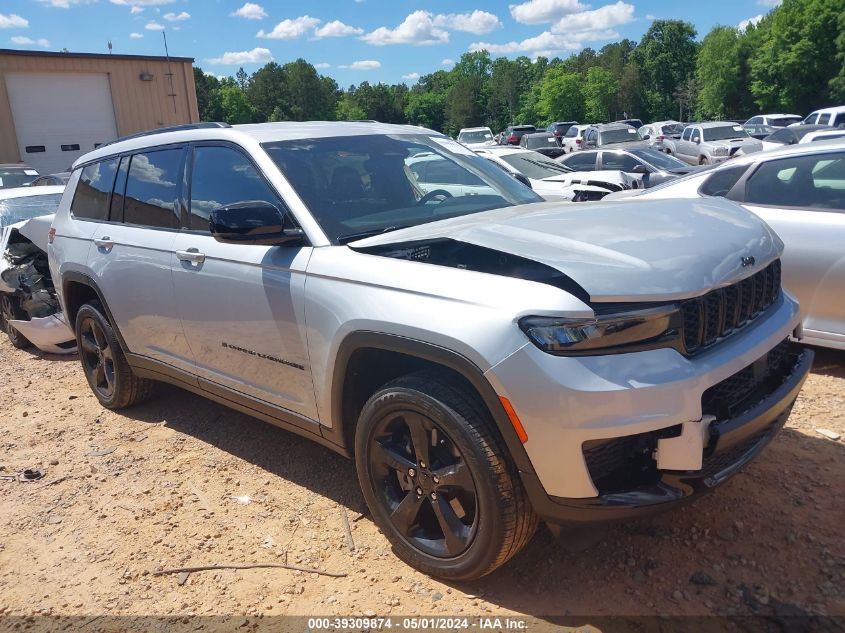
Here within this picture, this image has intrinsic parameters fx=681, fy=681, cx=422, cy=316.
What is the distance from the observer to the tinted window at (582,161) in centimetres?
1505

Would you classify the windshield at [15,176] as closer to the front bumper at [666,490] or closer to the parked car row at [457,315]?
the parked car row at [457,315]

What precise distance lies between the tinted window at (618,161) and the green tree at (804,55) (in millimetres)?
47060

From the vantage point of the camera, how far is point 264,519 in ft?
11.5

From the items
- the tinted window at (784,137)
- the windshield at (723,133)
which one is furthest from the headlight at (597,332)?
the windshield at (723,133)

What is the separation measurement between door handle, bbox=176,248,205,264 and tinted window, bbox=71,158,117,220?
1281 millimetres

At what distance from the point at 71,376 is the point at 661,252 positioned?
18.4ft

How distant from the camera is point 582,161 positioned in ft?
51.1

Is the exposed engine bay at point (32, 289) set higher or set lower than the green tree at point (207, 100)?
lower

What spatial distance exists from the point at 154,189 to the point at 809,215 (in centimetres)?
434

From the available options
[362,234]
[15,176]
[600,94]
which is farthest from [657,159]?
[600,94]

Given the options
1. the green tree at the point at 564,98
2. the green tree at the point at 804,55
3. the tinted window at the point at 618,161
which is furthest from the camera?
the green tree at the point at 564,98

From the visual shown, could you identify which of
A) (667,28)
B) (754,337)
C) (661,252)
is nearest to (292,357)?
(661,252)

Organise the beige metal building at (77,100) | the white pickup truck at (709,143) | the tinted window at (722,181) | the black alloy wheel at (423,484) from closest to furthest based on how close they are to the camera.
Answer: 1. the black alloy wheel at (423,484)
2. the tinted window at (722,181)
3. the white pickup truck at (709,143)
4. the beige metal building at (77,100)

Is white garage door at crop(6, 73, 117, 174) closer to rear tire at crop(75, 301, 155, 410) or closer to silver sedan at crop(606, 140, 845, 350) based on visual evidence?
rear tire at crop(75, 301, 155, 410)
